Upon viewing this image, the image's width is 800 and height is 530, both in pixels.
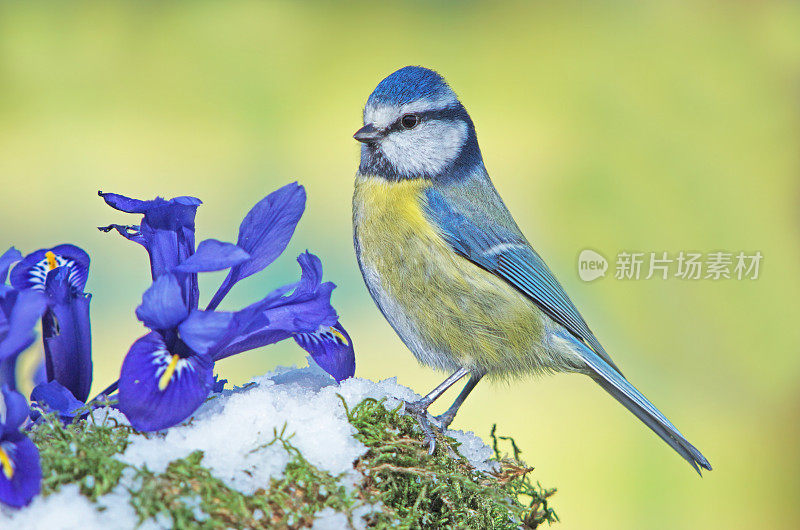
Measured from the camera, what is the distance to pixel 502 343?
1.67 m

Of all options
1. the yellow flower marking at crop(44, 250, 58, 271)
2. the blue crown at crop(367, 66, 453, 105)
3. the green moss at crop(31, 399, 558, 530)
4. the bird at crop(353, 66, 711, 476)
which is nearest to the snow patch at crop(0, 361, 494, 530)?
the green moss at crop(31, 399, 558, 530)

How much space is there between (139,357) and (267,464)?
23 cm

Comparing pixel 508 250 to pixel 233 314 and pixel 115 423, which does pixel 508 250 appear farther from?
pixel 115 423

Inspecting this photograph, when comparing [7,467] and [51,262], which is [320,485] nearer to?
[7,467]

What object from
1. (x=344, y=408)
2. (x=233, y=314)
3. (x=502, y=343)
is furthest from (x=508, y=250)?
(x=233, y=314)

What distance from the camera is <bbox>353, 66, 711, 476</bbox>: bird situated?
65.3 inches

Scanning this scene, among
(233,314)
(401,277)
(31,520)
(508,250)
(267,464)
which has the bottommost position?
(31,520)

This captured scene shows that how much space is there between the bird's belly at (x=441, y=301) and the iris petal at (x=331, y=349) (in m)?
0.42

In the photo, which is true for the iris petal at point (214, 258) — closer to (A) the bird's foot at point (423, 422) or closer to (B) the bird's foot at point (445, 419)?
(A) the bird's foot at point (423, 422)

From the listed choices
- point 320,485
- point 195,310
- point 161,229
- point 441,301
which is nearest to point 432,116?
point 441,301

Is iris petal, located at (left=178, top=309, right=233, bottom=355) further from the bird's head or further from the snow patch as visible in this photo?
the bird's head

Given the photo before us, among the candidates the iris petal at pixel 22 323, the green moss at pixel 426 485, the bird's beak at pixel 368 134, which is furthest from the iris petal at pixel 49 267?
the bird's beak at pixel 368 134

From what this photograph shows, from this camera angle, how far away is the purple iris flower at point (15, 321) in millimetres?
924

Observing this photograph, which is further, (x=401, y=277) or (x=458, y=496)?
(x=401, y=277)
